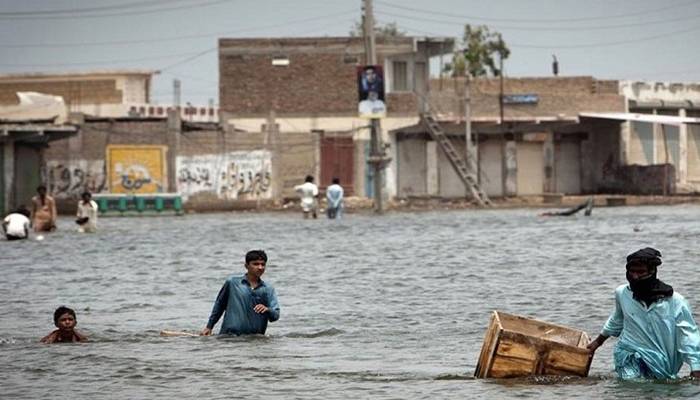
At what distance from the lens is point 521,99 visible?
65375mm

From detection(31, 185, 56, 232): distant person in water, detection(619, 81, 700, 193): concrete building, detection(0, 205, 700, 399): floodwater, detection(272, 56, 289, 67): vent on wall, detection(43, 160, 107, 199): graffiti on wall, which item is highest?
detection(272, 56, 289, 67): vent on wall

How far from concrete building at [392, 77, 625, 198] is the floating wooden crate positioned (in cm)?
5015

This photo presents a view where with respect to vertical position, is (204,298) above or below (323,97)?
below

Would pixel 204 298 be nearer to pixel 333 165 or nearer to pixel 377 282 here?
pixel 377 282

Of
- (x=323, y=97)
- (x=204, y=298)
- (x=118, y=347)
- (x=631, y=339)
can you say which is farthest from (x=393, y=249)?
(x=323, y=97)

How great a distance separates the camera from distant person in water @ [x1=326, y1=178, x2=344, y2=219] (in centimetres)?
4669

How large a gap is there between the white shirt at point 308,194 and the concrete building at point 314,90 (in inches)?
540

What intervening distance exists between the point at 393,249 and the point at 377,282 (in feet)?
26.7

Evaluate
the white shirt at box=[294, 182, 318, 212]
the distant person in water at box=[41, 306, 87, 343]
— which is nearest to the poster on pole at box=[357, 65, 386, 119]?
the white shirt at box=[294, 182, 318, 212]

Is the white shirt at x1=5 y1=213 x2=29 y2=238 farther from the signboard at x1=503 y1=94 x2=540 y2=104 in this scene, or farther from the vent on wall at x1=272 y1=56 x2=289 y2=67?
the signboard at x1=503 y1=94 x2=540 y2=104

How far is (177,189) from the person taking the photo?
5991 centimetres

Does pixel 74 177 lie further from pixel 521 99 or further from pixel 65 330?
pixel 65 330

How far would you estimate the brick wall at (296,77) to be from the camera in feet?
207

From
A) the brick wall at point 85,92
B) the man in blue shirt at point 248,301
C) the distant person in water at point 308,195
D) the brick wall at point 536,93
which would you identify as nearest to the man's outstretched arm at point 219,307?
the man in blue shirt at point 248,301
